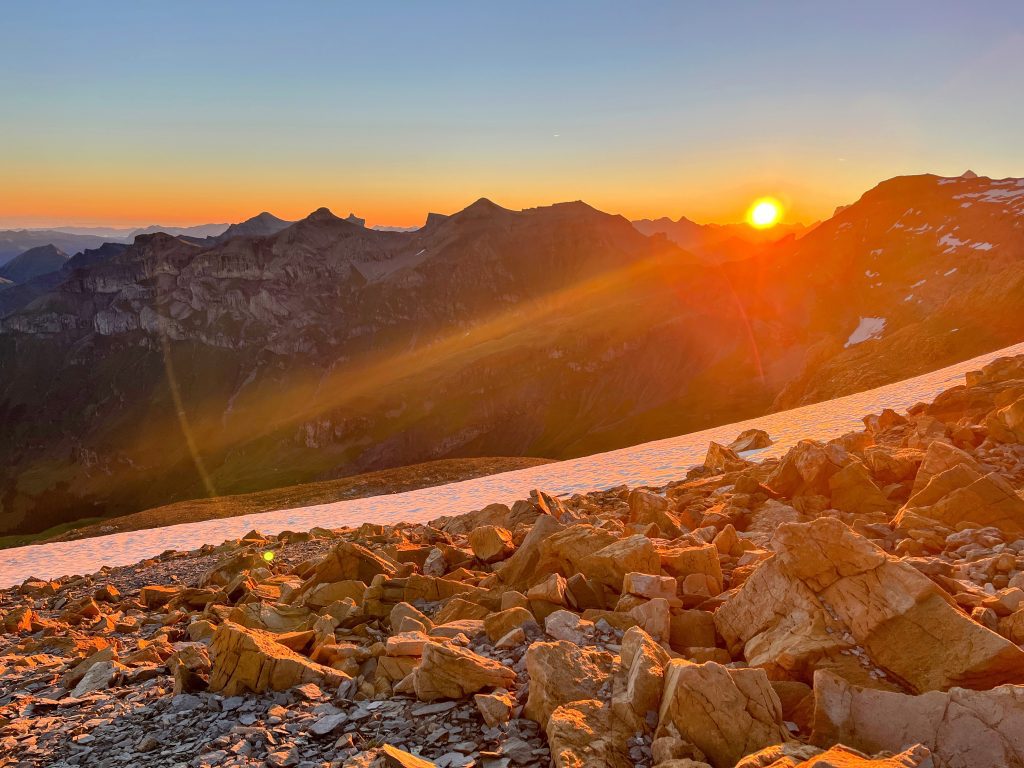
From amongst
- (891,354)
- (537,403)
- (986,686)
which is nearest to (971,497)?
(986,686)

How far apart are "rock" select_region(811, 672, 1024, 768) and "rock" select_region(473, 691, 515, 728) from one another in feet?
11.2

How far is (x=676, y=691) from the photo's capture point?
21.3 ft

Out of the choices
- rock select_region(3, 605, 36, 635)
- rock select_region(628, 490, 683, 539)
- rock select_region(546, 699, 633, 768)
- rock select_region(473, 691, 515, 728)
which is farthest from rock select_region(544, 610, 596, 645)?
rock select_region(3, 605, 36, 635)

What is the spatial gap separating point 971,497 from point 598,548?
25.2 ft

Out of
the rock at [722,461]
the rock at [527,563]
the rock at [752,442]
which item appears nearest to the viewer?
the rock at [527,563]

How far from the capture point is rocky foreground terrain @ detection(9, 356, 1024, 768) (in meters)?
6.36

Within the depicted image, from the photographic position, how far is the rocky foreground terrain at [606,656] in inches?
250

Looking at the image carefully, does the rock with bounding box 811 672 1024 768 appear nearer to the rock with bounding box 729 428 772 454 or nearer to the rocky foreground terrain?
the rocky foreground terrain

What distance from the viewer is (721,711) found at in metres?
6.38

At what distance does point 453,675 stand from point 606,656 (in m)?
2.05

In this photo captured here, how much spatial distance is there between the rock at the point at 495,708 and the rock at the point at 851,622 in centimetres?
320

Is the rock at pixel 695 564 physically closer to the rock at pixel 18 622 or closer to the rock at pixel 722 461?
the rock at pixel 722 461

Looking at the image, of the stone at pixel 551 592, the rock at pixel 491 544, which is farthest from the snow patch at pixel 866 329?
the stone at pixel 551 592

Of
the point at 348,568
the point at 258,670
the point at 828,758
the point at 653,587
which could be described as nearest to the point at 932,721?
the point at 828,758
